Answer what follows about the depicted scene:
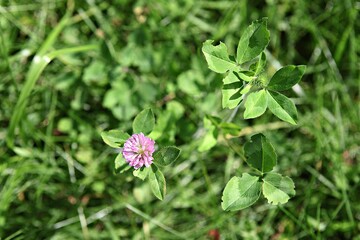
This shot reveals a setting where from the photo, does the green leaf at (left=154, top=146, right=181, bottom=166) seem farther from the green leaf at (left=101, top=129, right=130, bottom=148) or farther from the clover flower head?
the green leaf at (left=101, top=129, right=130, bottom=148)

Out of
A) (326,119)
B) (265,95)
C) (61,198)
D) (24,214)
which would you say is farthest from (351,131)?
(24,214)

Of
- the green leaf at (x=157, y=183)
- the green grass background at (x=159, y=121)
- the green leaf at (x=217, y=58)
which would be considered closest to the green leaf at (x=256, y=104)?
the green leaf at (x=217, y=58)

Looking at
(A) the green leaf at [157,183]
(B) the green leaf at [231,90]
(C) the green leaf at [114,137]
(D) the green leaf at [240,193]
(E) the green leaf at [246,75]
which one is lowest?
(D) the green leaf at [240,193]

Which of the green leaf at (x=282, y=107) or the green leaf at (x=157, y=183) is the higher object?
the green leaf at (x=282, y=107)

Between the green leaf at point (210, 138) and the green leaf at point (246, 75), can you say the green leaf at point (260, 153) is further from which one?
the green leaf at point (210, 138)

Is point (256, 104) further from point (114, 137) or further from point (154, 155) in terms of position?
point (114, 137)

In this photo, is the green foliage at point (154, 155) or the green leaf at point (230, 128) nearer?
the green foliage at point (154, 155)

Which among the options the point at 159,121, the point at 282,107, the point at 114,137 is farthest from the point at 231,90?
the point at 159,121
